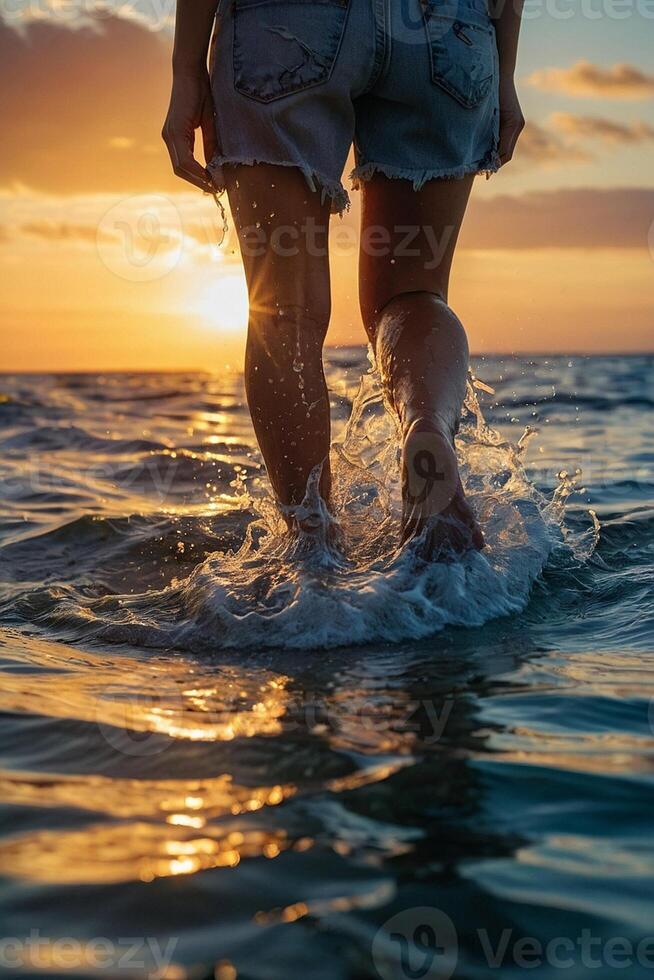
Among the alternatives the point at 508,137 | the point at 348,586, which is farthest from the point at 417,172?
the point at 348,586

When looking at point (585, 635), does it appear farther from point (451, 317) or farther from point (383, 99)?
point (383, 99)

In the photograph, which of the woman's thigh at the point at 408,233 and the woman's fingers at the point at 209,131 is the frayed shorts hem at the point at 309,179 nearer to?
the woman's fingers at the point at 209,131

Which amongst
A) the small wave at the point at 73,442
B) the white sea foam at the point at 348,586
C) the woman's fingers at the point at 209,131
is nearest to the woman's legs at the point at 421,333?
the white sea foam at the point at 348,586

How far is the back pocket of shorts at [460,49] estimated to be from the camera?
2305mm

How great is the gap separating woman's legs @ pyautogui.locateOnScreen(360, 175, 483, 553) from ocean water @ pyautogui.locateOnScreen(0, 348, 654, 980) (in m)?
0.15

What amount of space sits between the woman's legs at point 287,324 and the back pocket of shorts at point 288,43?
198mm

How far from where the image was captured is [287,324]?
95.1 inches

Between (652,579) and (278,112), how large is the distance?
1.43m

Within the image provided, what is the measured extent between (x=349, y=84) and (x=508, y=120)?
66 cm

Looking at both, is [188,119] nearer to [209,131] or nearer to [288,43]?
[209,131]

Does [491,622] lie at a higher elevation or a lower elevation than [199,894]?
higher

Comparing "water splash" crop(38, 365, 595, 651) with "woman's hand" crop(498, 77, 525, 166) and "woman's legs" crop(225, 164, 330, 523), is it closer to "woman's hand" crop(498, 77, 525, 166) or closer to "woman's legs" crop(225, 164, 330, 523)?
"woman's legs" crop(225, 164, 330, 523)

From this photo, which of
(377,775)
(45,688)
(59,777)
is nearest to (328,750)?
(377,775)

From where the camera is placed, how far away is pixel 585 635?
222 cm
